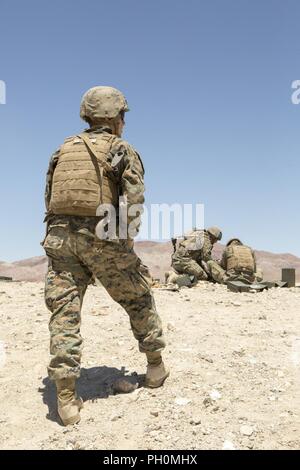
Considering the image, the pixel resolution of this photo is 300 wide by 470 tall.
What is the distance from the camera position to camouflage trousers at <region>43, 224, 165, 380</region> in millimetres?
3428

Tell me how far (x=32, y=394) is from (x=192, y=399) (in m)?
1.30

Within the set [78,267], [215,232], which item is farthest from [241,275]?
[78,267]

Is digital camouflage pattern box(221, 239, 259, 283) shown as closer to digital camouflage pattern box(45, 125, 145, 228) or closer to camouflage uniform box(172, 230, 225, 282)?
camouflage uniform box(172, 230, 225, 282)

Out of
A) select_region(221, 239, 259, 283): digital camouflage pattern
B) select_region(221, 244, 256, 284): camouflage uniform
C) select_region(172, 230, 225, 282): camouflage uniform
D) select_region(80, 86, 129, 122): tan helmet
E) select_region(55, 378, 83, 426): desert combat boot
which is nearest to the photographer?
select_region(55, 378, 83, 426): desert combat boot

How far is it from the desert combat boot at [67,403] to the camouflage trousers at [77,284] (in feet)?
0.28

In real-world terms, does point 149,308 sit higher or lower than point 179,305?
higher

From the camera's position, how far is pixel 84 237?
3.55m

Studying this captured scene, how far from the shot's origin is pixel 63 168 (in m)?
3.60

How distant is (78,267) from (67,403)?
0.95 metres

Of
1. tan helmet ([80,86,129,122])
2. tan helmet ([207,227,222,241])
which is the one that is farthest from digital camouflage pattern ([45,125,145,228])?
tan helmet ([207,227,222,241])

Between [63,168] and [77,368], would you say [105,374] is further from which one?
[63,168]

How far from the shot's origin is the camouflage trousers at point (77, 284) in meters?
3.43
